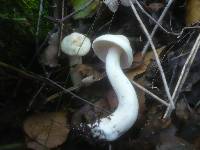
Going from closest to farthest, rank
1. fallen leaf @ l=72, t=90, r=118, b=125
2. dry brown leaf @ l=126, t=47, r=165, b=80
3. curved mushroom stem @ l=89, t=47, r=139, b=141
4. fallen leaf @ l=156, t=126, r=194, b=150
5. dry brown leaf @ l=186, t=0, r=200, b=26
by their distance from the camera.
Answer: fallen leaf @ l=156, t=126, r=194, b=150, curved mushroom stem @ l=89, t=47, r=139, b=141, fallen leaf @ l=72, t=90, r=118, b=125, dry brown leaf @ l=126, t=47, r=165, b=80, dry brown leaf @ l=186, t=0, r=200, b=26

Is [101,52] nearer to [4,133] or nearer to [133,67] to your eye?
[133,67]

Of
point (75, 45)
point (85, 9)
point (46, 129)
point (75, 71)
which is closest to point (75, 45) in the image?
point (75, 45)

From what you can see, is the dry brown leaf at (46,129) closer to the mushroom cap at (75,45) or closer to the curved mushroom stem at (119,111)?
the curved mushroom stem at (119,111)

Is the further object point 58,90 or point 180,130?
point 58,90

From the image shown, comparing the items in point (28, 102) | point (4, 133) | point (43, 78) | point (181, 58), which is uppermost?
point (181, 58)

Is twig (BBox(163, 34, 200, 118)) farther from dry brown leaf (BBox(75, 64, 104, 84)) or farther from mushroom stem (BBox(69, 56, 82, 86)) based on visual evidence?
mushroom stem (BBox(69, 56, 82, 86))

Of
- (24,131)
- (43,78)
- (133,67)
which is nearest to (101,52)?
(133,67)

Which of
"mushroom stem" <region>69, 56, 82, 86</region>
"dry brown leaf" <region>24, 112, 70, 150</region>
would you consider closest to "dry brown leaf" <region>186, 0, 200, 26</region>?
"mushroom stem" <region>69, 56, 82, 86</region>
